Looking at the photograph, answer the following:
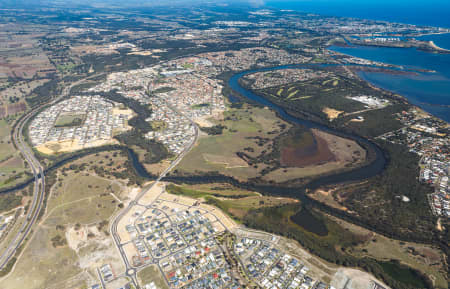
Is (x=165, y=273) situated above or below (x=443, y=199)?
below

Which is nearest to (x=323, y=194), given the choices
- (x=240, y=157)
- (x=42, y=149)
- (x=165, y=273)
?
(x=240, y=157)

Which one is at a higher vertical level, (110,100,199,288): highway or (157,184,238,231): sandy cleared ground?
(157,184,238,231): sandy cleared ground

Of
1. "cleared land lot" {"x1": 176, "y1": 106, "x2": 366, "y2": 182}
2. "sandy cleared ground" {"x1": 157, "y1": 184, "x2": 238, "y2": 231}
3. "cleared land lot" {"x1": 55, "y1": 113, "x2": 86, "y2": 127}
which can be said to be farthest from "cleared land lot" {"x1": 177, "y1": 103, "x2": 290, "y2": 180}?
"cleared land lot" {"x1": 55, "y1": 113, "x2": 86, "y2": 127}

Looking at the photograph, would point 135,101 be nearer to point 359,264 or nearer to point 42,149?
point 42,149

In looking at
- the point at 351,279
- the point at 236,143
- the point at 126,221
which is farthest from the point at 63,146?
the point at 351,279

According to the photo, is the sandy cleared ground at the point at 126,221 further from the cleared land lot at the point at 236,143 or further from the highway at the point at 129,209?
the cleared land lot at the point at 236,143

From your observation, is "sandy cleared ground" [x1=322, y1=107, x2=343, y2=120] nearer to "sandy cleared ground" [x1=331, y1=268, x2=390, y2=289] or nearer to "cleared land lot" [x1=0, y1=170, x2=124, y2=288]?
"sandy cleared ground" [x1=331, y1=268, x2=390, y2=289]
